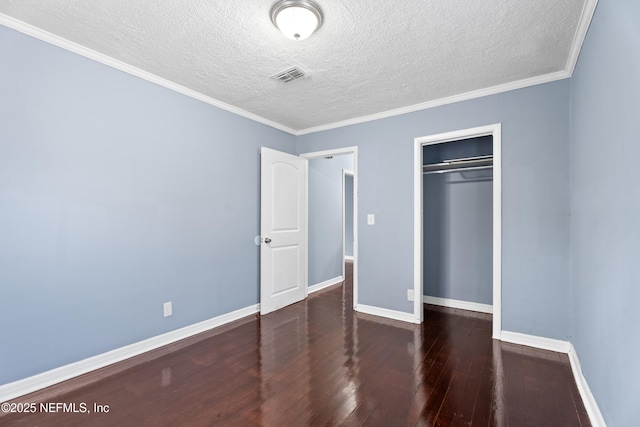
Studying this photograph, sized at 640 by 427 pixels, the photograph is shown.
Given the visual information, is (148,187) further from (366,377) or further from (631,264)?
(631,264)

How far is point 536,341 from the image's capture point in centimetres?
273

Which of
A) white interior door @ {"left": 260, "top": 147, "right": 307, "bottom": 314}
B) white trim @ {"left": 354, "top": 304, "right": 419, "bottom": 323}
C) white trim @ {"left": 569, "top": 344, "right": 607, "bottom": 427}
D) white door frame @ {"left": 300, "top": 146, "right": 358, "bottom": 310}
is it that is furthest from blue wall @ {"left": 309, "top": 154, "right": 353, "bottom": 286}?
white trim @ {"left": 569, "top": 344, "right": 607, "bottom": 427}

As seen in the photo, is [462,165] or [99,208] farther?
[462,165]

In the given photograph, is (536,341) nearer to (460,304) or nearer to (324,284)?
(460,304)

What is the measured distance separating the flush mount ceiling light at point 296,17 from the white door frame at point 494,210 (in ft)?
6.49

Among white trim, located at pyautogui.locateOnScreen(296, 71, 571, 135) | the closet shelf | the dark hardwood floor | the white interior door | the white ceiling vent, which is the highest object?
the white ceiling vent

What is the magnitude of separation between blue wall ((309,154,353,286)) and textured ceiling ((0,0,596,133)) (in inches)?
76.3

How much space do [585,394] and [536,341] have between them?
832mm

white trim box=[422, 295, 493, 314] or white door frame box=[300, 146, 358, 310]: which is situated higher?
white door frame box=[300, 146, 358, 310]

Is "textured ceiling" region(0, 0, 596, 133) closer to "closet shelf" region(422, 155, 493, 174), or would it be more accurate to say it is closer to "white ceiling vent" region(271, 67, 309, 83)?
"white ceiling vent" region(271, 67, 309, 83)

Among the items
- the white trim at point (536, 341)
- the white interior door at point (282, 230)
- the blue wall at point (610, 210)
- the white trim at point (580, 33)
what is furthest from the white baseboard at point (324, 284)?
the white trim at point (580, 33)

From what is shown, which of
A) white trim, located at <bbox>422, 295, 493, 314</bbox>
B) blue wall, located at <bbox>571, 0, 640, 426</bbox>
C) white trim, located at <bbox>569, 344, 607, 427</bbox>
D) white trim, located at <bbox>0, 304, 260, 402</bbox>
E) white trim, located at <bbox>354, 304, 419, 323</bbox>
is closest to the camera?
blue wall, located at <bbox>571, 0, 640, 426</bbox>

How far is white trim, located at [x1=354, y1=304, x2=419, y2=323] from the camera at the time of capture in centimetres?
345

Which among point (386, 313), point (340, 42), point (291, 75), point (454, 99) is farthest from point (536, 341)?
point (291, 75)
